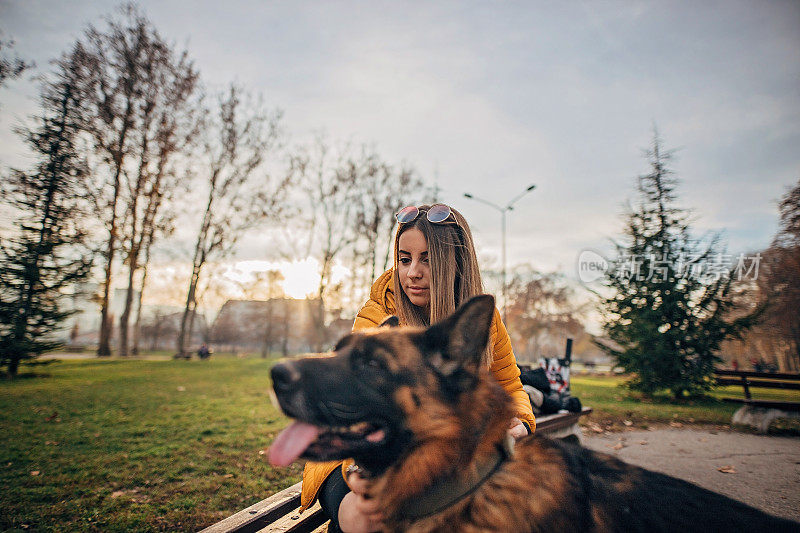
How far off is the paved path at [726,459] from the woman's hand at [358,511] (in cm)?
406

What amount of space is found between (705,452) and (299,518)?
713 cm

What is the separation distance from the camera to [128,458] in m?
5.42

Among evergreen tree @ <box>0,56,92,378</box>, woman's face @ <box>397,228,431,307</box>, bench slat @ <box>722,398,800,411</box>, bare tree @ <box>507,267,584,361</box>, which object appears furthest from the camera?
bare tree @ <box>507,267,584,361</box>

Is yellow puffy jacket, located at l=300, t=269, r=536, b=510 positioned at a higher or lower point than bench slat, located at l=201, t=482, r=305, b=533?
higher

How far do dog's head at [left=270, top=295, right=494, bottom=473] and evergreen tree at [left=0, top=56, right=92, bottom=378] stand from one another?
16.3m

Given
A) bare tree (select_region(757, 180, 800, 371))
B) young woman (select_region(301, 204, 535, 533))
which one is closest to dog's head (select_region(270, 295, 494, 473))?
young woman (select_region(301, 204, 535, 533))

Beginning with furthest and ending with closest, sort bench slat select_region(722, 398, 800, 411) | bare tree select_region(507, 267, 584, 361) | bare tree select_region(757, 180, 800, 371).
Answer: bare tree select_region(507, 267, 584, 361), bare tree select_region(757, 180, 800, 371), bench slat select_region(722, 398, 800, 411)

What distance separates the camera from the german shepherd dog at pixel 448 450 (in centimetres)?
167

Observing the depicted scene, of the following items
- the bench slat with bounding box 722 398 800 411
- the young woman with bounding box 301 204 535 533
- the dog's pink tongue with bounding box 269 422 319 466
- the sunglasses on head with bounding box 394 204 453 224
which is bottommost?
the bench slat with bounding box 722 398 800 411

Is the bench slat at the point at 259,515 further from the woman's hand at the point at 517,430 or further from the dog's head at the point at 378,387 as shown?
the woman's hand at the point at 517,430

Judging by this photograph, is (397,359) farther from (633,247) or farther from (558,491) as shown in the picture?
(633,247)

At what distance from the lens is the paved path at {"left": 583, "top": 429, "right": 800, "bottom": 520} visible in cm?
393

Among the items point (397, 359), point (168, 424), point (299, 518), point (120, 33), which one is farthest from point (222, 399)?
point (120, 33)

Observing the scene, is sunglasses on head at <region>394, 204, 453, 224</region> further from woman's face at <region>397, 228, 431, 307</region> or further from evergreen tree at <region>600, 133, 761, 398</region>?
evergreen tree at <region>600, 133, 761, 398</region>
